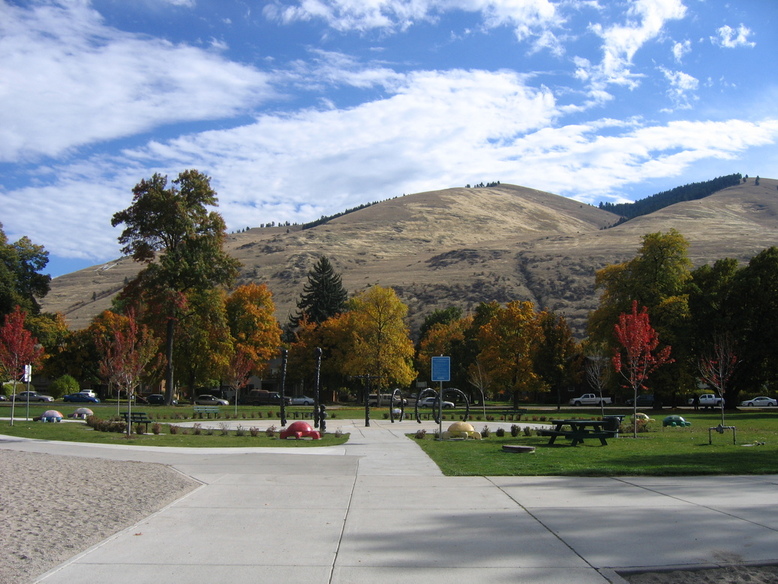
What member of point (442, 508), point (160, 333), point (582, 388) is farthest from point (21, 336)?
point (582, 388)

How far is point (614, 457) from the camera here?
15312mm

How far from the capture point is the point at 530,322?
53438mm

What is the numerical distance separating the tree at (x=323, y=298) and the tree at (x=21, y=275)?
29.3m

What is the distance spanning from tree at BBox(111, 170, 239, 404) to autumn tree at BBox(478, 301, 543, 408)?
862 inches

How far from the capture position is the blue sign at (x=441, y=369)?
20319 mm

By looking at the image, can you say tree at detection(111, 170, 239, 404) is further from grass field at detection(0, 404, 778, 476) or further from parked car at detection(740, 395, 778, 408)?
parked car at detection(740, 395, 778, 408)

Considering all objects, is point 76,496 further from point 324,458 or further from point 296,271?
point 296,271

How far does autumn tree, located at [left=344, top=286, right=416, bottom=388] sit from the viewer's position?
58.5 m

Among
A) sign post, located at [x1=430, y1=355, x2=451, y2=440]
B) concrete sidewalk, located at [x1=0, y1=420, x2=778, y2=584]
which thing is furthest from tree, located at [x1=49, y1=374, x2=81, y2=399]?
concrete sidewalk, located at [x1=0, y1=420, x2=778, y2=584]

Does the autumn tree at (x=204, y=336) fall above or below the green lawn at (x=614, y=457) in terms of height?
above

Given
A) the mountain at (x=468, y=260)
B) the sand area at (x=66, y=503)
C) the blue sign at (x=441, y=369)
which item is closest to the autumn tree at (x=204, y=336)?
the blue sign at (x=441, y=369)

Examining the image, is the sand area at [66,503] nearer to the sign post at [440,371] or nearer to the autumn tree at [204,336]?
the sign post at [440,371]

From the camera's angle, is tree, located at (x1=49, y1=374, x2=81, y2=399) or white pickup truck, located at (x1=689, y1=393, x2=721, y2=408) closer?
white pickup truck, located at (x1=689, y1=393, x2=721, y2=408)

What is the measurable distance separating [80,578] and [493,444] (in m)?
14.9
